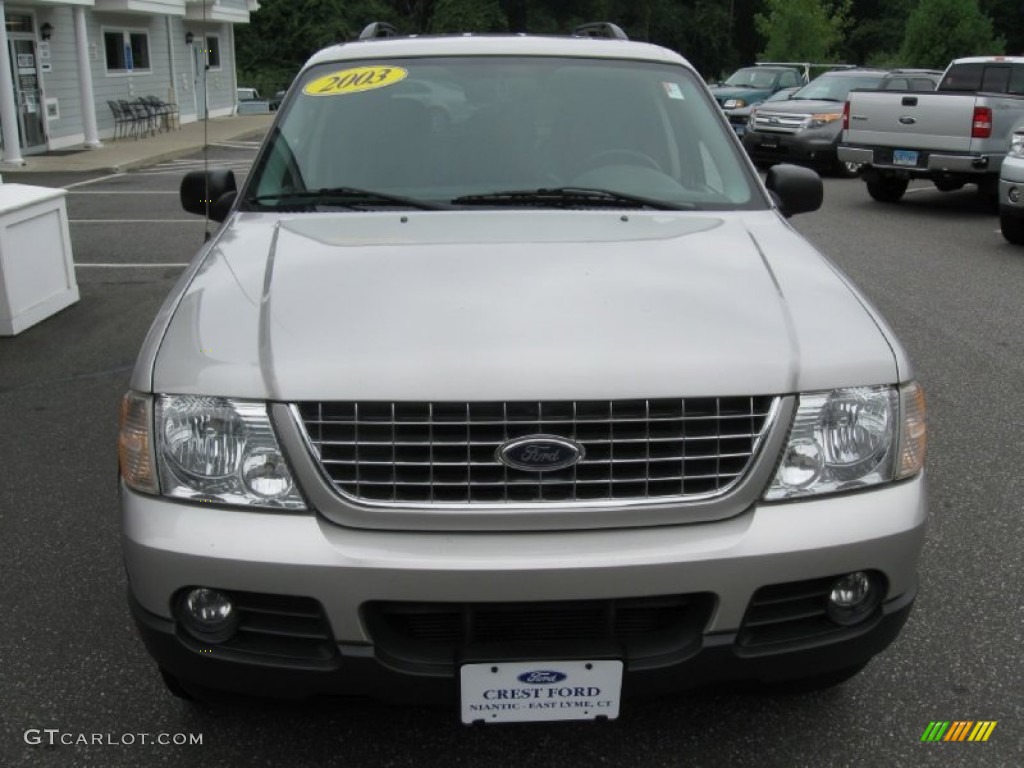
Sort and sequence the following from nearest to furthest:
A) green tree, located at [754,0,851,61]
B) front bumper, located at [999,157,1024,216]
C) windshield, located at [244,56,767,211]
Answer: windshield, located at [244,56,767,211], front bumper, located at [999,157,1024,216], green tree, located at [754,0,851,61]

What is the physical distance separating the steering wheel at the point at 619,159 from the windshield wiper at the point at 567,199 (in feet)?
0.61

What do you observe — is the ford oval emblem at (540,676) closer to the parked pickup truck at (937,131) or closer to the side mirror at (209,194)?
the side mirror at (209,194)

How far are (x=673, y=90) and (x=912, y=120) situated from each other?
32.7 ft

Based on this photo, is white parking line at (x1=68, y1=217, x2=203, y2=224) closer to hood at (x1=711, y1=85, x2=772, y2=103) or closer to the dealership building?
the dealership building

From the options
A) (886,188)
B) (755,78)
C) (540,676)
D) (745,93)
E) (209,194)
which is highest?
(209,194)

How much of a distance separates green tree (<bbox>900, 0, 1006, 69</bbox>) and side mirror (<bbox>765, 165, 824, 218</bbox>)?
3501cm

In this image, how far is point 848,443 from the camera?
→ 2.43 metres

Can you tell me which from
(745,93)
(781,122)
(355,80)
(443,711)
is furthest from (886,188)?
(443,711)

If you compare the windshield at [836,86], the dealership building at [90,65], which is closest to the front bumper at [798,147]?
the windshield at [836,86]

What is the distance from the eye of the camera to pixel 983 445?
502cm

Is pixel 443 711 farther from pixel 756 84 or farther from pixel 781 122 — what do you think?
pixel 756 84

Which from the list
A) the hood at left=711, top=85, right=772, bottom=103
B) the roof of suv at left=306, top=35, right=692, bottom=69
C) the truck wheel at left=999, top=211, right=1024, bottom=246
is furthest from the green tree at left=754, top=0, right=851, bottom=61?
the roof of suv at left=306, top=35, right=692, bottom=69

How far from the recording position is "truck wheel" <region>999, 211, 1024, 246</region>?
1040 centimetres

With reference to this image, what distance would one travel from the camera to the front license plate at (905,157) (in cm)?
1282
